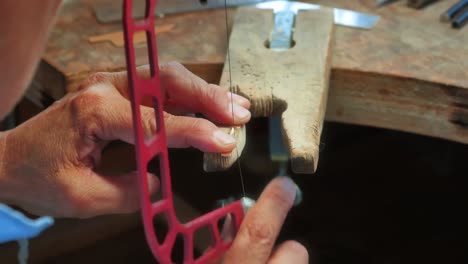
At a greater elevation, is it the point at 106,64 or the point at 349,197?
the point at 106,64

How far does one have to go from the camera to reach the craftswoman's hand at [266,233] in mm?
646

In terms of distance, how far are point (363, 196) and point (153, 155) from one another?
35.1 inches

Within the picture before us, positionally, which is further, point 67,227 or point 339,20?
point 67,227

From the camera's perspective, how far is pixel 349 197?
4.41 ft

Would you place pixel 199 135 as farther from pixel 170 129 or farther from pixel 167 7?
pixel 167 7

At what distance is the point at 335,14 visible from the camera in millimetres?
900

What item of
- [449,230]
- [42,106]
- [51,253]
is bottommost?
[449,230]

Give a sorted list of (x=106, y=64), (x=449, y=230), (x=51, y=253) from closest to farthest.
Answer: (x=106, y=64) → (x=51, y=253) → (x=449, y=230)

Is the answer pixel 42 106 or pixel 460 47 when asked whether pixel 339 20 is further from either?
pixel 42 106

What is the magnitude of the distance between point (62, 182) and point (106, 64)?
217mm

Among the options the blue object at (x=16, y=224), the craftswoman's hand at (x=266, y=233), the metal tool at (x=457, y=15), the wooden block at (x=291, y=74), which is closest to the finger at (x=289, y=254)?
the craftswoman's hand at (x=266, y=233)

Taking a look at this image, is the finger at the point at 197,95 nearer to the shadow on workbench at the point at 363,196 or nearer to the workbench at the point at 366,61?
the workbench at the point at 366,61

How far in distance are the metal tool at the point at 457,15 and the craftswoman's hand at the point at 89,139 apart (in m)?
0.38

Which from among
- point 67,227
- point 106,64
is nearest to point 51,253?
point 67,227
